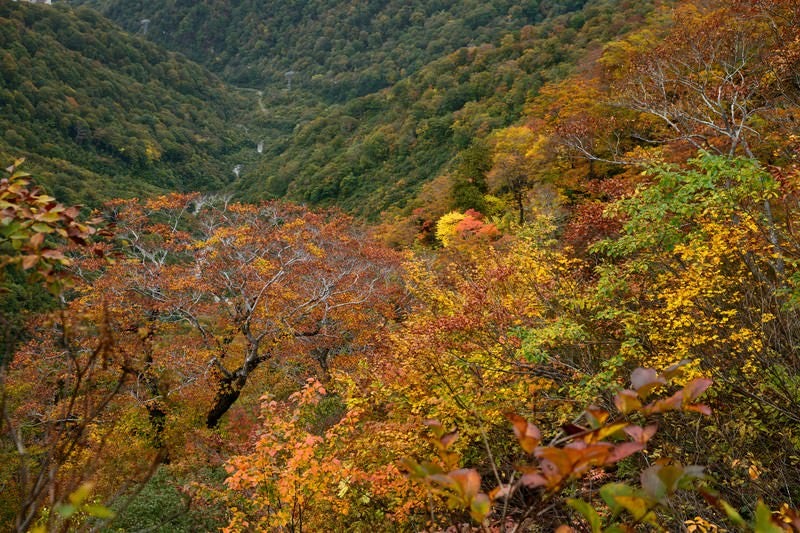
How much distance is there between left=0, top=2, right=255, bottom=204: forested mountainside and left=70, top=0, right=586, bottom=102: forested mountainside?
104ft

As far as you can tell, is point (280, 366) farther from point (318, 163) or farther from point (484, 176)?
point (318, 163)

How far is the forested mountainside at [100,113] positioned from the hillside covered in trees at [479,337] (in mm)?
38307

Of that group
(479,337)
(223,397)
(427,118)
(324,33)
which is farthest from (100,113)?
(479,337)

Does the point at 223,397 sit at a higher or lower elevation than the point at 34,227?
lower

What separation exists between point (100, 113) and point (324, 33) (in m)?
78.3

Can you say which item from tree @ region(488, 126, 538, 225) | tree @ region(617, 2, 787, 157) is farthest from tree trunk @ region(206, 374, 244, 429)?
tree @ region(488, 126, 538, 225)

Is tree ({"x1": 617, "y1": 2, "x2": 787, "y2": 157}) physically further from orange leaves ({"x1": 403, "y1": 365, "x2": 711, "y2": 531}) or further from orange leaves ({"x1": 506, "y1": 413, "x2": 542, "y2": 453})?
orange leaves ({"x1": 506, "y1": 413, "x2": 542, "y2": 453})

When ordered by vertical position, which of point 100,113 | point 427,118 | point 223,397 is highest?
point 100,113

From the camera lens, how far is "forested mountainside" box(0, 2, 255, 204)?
186ft

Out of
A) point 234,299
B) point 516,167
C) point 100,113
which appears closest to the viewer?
point 234,299

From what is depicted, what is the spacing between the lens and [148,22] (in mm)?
166250

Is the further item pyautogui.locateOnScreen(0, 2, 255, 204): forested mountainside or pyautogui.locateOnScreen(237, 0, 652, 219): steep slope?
pyautogui.locateOnScreen(0, 2, 255, 204): forested mountainside

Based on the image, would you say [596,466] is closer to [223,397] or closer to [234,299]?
[234,299]

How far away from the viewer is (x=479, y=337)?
318 inches
